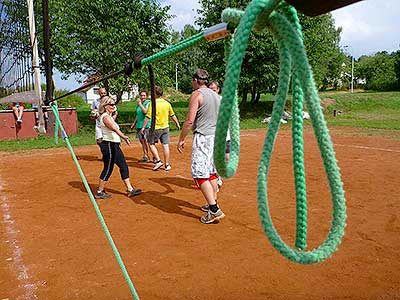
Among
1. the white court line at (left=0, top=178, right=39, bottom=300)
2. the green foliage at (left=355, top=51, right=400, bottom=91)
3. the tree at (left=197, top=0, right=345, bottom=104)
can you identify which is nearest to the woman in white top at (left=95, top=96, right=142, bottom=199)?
the white court line at (left=0, top=178, right=39, bottom=300)

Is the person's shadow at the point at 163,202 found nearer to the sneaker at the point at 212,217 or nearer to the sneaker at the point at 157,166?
the sneaker at the point at 212,217

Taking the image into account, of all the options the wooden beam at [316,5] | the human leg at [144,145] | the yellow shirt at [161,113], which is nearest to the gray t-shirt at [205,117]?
the yellow shirt at [161,113]

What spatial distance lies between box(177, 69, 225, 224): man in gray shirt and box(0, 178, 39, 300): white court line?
2.09 metres

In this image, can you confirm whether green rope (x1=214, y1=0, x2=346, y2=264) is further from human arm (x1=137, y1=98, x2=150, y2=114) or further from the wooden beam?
human arm (x1=137, y1=98, x2=150, y2=114)

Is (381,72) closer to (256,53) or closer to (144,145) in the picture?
(256,53)

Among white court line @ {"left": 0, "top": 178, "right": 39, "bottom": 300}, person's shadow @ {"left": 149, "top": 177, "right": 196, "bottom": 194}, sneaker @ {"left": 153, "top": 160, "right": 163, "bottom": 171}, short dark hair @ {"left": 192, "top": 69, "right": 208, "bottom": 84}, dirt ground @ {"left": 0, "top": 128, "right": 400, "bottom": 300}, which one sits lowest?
white court line @ {"left": 0, "top": 178, "right": 39, "bottom": 300}

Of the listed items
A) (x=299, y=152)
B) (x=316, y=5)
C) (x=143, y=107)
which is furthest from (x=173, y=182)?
(x=316, y=5)

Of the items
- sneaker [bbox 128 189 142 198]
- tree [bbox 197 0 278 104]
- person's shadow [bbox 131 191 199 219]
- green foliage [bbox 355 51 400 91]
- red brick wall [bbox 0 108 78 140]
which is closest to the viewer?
person's shadow [bbox 131 191 199 219]

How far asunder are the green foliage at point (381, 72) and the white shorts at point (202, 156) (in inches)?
1665

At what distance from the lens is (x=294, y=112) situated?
114 centimetres

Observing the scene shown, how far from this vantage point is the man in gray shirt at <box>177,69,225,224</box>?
4.74 metres

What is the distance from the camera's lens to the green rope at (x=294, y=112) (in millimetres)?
1031

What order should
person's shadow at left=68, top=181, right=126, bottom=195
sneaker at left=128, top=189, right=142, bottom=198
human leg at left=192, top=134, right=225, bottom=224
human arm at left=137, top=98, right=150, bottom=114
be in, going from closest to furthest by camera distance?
human leg at left=192, top=134, right=225, bottom=224, sneaker at left=128, top=189, right=142, bottom=198, person's shadow at left=68, top=181, right=126, bottom=195, human arm at left=137, top=98, right=150, bottom=114

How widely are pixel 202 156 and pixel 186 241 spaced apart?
110 cm
